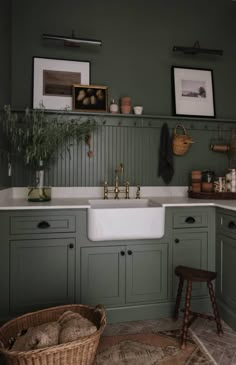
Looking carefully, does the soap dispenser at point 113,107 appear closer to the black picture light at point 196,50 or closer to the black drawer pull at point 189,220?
the black picture light at point 196,50

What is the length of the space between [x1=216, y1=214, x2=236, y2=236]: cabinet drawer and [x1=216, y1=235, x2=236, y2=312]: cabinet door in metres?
0.06

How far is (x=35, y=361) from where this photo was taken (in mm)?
1327

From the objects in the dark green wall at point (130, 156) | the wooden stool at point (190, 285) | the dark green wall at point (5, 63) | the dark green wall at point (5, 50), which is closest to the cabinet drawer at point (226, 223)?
the wooden stool at point (190, 285)

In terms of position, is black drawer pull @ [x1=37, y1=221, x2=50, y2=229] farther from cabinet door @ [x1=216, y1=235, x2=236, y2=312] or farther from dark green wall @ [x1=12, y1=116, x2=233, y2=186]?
cabinet door @ [x1=216, y1=235, x2=236, y2=312]

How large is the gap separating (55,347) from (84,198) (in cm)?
140

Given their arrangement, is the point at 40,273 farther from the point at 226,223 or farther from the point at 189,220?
the point at 226,223

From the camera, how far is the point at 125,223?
6.65 ft

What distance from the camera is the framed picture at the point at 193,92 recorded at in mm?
2824

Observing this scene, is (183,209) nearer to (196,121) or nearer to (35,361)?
(196,121)

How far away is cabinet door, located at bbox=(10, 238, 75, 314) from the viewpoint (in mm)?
1952

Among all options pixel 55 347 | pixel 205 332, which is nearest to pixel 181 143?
pixel 205 332

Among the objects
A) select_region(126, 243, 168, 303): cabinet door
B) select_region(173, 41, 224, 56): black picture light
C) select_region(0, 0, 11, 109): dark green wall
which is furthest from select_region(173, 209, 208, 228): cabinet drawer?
select_region(0, 0, 11, 109): dark green wall

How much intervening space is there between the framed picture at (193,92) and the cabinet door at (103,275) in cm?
160

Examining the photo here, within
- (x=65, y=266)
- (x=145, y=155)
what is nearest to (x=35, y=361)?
(x=65, y=266)
